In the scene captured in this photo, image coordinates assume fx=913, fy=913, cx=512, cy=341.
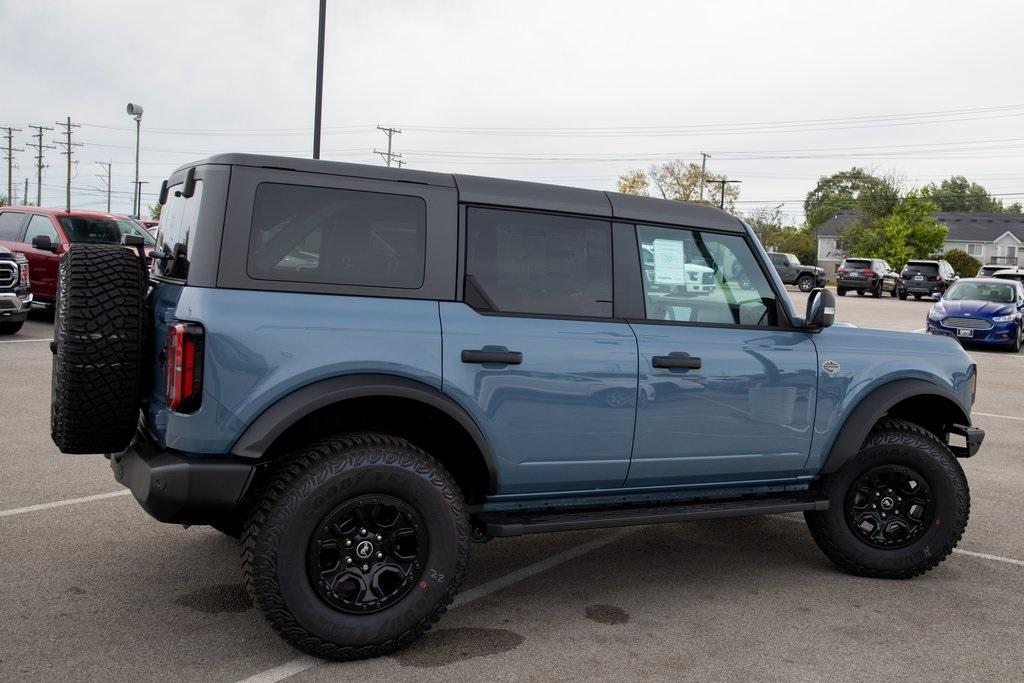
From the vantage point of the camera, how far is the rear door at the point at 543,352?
3834 mm

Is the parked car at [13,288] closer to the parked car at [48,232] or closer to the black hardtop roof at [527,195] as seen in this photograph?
the parked car at [48,232]

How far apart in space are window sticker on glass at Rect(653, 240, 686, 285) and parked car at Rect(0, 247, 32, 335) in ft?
38.1

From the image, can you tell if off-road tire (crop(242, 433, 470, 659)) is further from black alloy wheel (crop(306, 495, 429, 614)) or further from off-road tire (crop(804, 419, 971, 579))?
off-road tire (crop(804, 419, 971, 579))

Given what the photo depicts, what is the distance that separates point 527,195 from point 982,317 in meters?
16.8

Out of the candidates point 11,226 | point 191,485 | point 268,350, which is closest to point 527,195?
point 268,350

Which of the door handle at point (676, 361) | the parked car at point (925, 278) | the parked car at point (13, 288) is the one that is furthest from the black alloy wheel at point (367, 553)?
the parked car at point (925, 278)

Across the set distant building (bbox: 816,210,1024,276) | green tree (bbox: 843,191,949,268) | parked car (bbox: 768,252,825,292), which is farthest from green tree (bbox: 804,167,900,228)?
parked car (bbox: 768,252,825,292)

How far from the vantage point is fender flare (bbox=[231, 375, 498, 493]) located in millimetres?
3434

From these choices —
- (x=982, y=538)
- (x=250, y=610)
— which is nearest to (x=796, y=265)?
(x=982, y=538)

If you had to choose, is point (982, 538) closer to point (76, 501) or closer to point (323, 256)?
point (323, 256)

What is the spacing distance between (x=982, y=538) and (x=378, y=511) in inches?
155

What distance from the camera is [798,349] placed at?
457 centimetres

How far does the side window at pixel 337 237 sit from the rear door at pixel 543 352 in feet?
0.82

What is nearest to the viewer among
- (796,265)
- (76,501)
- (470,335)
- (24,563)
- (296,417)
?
(296,417)
